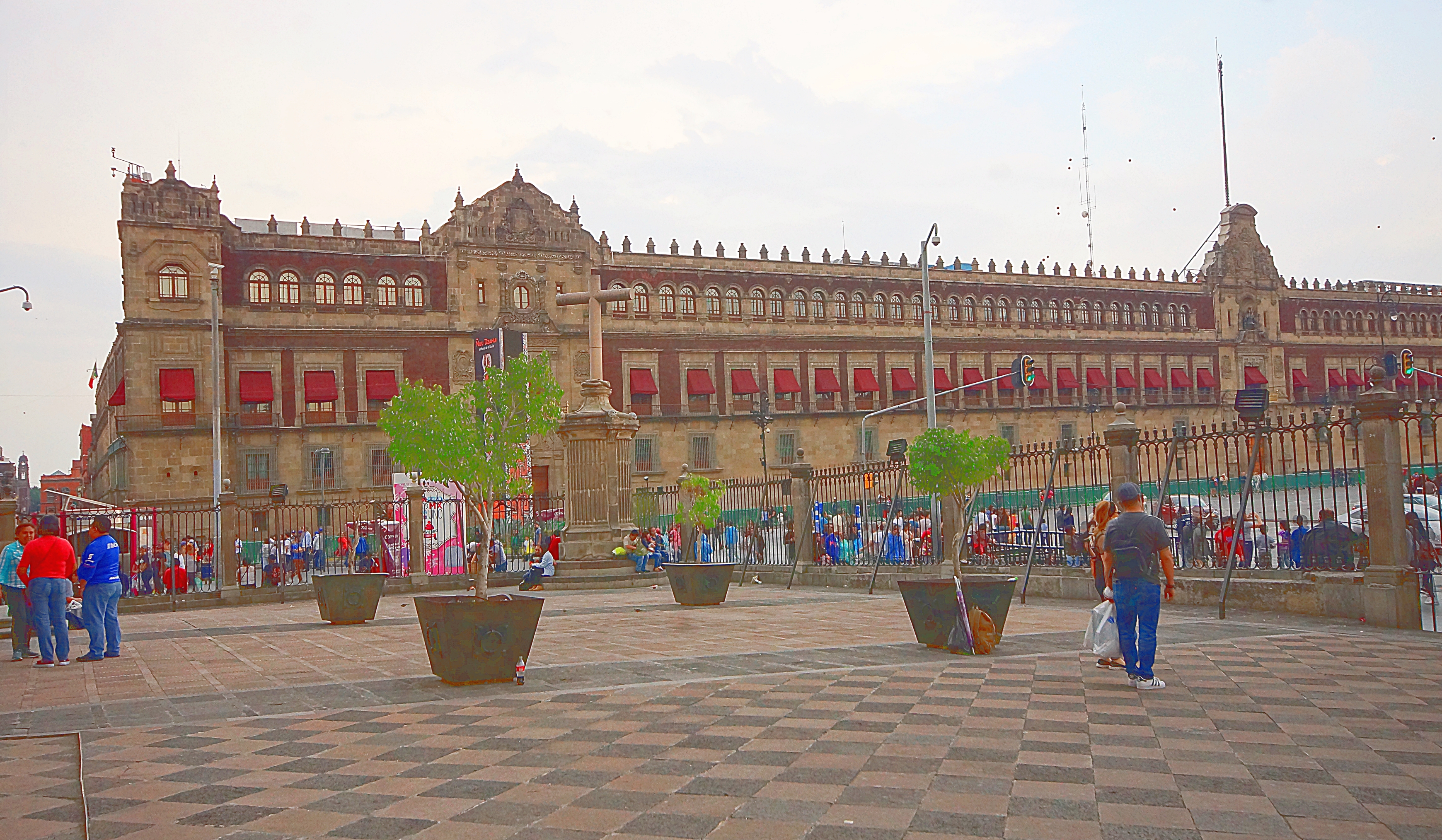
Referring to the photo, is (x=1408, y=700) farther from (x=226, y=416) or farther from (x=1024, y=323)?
(x=1024, y=323)

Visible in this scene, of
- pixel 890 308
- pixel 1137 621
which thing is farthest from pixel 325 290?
pixel 1137 621

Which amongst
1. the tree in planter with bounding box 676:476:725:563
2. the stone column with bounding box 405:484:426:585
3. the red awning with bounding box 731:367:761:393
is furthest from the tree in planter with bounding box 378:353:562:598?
the red awning with bounding box 731:367:761:393

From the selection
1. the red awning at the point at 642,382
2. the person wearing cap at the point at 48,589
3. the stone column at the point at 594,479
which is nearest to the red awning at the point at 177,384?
the red awning at the point at 642,382

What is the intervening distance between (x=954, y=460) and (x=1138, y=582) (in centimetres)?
342

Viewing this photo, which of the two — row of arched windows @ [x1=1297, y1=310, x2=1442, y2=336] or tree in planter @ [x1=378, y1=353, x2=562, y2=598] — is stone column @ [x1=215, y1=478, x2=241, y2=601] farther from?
row of arched windows @ [x1=1297, y1=310, x2=1442, y2=336]

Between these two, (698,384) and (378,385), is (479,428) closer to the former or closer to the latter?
(378,385)

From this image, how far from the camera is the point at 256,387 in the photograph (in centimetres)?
4150

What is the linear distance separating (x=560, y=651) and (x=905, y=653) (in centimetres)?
321

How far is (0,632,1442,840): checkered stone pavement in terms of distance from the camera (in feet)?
14.6

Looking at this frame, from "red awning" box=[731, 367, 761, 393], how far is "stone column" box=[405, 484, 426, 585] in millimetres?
28903

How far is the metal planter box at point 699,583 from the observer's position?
15.0 meters

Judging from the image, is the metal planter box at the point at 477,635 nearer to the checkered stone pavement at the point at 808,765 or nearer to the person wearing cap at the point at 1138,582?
the checkered stone pavement at the point at 808,765

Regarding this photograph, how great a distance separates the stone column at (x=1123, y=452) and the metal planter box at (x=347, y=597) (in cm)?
948

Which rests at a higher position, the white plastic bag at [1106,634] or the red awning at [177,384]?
the red awning at [177,384]
